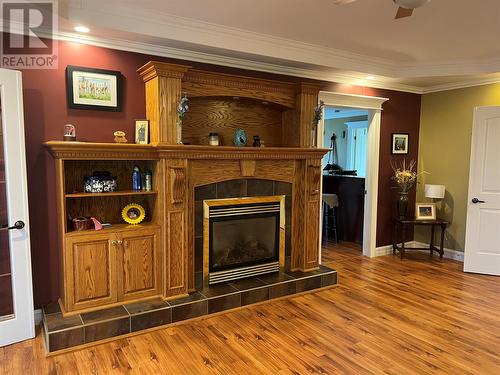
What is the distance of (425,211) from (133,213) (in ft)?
13.3

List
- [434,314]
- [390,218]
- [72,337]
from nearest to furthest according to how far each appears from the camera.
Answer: [72,337]
[434,314]
[390,218]

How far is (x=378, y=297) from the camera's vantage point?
396 cm

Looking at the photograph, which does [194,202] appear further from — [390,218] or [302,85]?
[390,218]

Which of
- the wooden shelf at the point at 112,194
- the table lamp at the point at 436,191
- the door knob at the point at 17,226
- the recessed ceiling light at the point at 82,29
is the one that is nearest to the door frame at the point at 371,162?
the table lamp at the point at 436,191

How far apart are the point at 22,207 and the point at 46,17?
1.49 meters

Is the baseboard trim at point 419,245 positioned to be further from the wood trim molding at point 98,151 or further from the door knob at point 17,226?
the door knob at point 17,226

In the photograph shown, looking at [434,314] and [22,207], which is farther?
[434,314]

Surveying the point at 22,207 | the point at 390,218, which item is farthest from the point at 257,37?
the point at 390,218

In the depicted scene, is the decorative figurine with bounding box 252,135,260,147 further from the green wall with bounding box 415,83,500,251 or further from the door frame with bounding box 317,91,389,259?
the green wall with bounding box 415,83,500,251

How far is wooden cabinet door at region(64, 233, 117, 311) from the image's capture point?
121 inches

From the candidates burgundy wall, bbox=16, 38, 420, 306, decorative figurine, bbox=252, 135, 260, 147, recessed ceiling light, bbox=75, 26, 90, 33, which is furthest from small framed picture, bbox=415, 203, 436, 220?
recessed ceiling light, bbox=75, 26, 90, 33

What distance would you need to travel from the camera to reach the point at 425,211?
533 cm

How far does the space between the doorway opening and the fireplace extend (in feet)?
6.86

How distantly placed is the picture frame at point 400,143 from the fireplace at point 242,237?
233 cm
